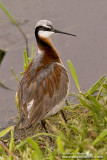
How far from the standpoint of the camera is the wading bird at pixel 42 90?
15.1 feet

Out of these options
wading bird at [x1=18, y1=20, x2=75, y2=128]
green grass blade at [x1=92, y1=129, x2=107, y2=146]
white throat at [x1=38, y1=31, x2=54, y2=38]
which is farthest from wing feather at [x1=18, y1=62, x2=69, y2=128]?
green grass blade at [x1=92, y1=129, x2=107, y2=146]

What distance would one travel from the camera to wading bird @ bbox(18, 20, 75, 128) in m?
4.62

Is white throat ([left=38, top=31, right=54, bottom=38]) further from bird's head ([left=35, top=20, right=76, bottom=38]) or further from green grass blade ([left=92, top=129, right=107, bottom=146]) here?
green grass blade ([left=92, top=129, right=107, bottom=146])

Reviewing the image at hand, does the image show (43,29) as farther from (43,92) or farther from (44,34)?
(43,92)

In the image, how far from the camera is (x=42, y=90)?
475 centimetres

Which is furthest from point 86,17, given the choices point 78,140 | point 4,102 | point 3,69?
point 78,140

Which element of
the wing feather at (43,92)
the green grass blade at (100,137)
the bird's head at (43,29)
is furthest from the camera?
the bird's head at (43,29)

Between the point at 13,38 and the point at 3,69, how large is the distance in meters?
0.96

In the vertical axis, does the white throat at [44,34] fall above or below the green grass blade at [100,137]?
above

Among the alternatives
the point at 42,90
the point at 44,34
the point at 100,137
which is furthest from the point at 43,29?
the point at 100,137

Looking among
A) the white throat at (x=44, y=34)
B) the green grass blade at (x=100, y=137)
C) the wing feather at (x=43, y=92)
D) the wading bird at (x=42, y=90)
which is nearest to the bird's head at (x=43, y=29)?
the white throat at (x=44, y=34)

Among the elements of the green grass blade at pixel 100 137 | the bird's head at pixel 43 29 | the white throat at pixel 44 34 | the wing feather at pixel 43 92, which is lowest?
the green grass blade at pixel 100 137

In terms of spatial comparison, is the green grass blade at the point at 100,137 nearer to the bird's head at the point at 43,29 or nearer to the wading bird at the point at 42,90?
the wading bird at the point at 42,90

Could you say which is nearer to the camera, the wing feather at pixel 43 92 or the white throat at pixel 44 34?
the wing feather at pixel 43 92
